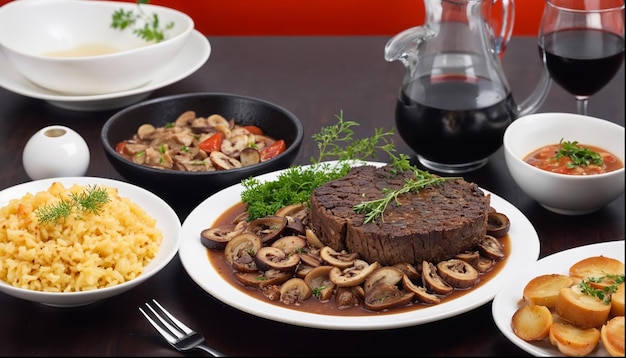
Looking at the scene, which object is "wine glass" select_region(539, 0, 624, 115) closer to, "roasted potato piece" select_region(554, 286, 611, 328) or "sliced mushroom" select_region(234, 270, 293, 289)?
"roasted potato piece" select_region(554, 286, 611, 328)

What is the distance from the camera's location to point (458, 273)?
2162 millimetres

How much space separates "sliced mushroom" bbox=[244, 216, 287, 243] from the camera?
2398mm

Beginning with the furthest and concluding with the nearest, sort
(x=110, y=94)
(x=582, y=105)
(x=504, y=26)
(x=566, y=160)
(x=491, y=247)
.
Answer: (x=110, y=94) → (x=582, y=105) → (x=504, y=26) → (x=566, y=160) → (x=491, y=247)

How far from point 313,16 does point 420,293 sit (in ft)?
10.2

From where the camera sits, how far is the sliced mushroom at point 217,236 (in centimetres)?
234

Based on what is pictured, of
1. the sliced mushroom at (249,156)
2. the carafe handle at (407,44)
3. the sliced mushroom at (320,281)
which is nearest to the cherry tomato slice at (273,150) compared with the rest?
the sliced mushroom at (249,156)

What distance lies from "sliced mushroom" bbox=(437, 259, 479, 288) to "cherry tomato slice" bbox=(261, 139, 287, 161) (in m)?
0.88

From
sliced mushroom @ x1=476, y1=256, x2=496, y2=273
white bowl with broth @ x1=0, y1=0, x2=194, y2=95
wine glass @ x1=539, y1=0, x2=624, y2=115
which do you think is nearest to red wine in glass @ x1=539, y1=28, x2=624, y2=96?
wine glass @ x1=539, y1=0, x2=624, y2=115

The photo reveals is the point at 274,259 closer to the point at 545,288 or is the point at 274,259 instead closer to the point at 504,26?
the point at 545,288

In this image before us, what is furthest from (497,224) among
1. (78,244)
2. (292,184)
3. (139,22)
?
(139,22)

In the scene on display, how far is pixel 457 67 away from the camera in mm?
2846

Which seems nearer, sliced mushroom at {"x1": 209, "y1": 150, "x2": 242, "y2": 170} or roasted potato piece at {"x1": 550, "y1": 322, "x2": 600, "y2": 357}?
roasted potato piece at {"x1": 550, "y1": 322, "x2": 600, "y2": 357}

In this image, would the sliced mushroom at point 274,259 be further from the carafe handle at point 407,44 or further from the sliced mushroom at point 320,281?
the carafe handle at point 407,44

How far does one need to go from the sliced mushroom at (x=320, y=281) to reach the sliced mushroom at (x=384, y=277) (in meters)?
0.08
